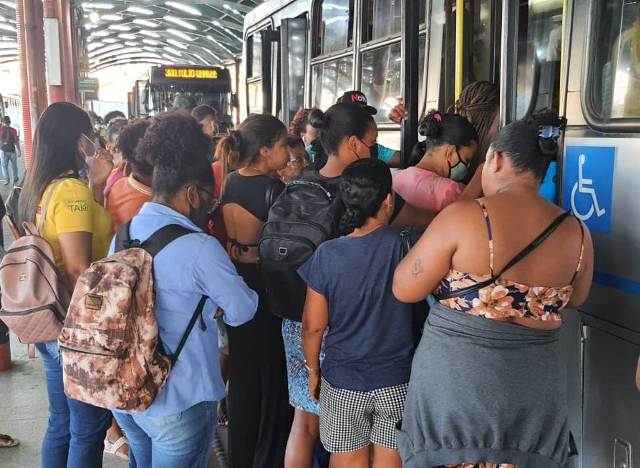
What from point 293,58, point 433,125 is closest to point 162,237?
point 433,125

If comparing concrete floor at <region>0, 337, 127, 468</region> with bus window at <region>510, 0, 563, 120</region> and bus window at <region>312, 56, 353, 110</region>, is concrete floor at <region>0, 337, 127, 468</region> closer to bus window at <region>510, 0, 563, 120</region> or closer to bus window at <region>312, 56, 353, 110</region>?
bus window at <region>510, 0, 563, 120</region>

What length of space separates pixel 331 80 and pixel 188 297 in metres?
3.82

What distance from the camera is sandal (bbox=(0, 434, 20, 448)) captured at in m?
3.91

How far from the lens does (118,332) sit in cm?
204

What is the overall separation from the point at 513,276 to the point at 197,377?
1089 millimetres

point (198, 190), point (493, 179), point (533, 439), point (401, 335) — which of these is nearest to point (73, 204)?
point (198, 190)

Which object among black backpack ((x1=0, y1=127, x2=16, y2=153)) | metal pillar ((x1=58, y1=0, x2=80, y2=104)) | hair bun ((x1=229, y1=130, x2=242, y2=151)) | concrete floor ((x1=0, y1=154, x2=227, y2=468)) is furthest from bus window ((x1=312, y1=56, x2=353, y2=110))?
black backpack ((x1=0, y1=127, x2=16, y2=153))

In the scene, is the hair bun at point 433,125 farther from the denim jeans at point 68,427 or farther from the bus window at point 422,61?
the denim jeans at point 68,427

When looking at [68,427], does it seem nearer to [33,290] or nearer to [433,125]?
[33,290]

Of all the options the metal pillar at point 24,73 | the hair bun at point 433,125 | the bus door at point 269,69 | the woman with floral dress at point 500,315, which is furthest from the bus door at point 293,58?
the metal pillar at point 24,73

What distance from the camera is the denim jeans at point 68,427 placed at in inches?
107

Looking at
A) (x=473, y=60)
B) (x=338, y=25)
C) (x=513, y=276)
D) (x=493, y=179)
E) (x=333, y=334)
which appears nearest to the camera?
(x=513, y=276)

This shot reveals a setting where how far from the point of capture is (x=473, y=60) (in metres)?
3.73

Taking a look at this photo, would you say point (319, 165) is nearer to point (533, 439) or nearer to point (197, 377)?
point (197, 377)
